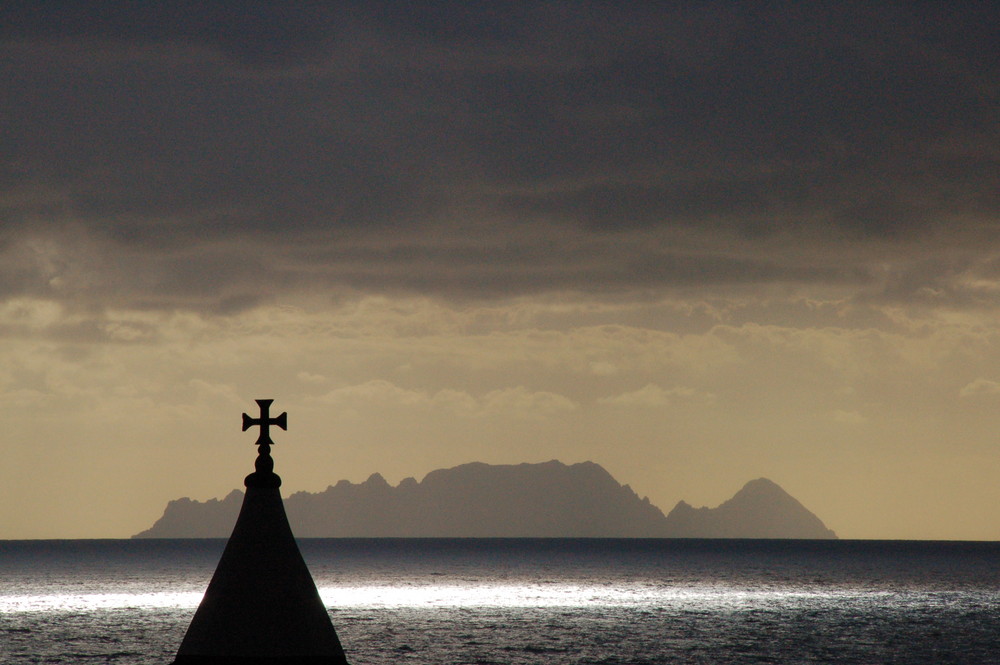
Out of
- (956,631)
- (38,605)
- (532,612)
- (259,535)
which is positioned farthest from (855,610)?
(259,535)

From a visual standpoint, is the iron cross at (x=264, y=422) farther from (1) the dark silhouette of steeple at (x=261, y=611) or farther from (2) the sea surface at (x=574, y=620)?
(2) the sea surface at (x=574, y=620)

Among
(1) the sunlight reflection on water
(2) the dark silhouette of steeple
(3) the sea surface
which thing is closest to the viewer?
(2) the dark silhouette of steeple

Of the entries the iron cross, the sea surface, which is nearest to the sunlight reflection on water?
the sea surface

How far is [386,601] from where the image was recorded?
123m

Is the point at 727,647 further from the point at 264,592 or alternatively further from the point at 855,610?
the point at 264,592

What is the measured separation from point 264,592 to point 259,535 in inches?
26.6

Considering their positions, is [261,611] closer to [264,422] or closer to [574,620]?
[264,422]

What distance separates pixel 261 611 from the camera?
12727 millimetres

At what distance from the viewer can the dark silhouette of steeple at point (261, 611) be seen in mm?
12578

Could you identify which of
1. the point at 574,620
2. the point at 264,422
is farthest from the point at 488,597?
the point at 264,422

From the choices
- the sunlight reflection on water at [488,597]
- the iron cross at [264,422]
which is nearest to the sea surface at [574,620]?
the sunlight reflection on water at [488,597]

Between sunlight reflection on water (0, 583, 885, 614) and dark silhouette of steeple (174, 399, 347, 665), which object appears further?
sunlight reflection on water (0, 583, 885, 614)

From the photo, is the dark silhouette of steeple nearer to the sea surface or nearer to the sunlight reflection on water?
the sea surface

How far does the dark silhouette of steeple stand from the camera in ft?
41.3
